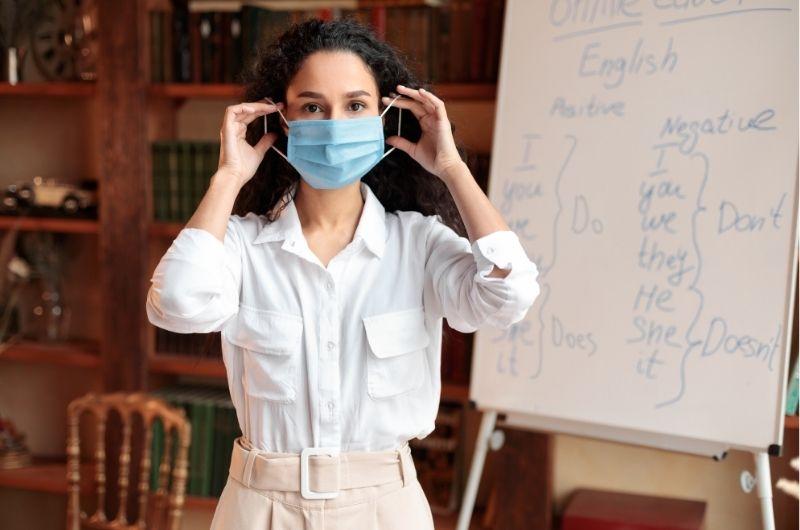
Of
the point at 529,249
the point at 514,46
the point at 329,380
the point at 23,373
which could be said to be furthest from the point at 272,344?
Answer: the point at 23,373

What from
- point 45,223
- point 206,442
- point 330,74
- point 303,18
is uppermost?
point 303,18

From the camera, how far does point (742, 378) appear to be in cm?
209

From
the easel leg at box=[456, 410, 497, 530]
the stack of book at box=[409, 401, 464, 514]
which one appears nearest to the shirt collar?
the easel leg at box=[456, 410, 497, 530]

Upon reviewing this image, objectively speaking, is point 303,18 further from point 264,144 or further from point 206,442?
point 206,442

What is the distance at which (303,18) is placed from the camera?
2.47 metres

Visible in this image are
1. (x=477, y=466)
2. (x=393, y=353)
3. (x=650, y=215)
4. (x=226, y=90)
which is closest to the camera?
(x=393, y=353)

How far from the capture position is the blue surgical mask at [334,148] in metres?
1.45

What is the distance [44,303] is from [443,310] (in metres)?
2.10

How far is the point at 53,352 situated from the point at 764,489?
6.90 ft

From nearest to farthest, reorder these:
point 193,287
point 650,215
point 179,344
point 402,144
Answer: point 193,287 < point 402,144 < point 650,215 < point 179,344

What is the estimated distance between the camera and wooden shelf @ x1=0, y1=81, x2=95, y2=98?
2945mm

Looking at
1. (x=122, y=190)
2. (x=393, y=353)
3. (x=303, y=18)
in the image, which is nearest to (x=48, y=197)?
(x=122, y=190)

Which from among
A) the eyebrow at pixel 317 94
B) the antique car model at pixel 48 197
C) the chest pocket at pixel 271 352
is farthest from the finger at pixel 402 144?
the antique car model at pixel 48 197

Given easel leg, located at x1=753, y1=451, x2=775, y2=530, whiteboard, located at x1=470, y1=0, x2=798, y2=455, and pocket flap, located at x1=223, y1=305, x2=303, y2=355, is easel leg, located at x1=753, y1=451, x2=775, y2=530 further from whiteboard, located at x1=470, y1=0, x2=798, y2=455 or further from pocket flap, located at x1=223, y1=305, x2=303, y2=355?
pocket flap, located at x1=223, y1=305, x2=303, y2=355
